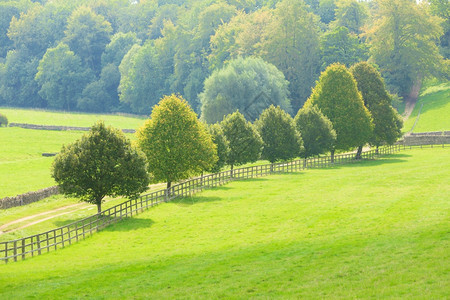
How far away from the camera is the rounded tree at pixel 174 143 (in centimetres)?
6092

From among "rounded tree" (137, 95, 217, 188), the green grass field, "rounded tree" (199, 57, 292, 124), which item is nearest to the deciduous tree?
"rounded tree" (199, 57, 292, 124)

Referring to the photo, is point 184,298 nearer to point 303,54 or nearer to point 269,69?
point 269,69

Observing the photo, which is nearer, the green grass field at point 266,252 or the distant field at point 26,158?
the green grass field at point 266,252

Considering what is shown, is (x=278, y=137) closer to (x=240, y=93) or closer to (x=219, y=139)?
(x=219, y=139)

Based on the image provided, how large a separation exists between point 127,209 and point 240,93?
66.8 meters

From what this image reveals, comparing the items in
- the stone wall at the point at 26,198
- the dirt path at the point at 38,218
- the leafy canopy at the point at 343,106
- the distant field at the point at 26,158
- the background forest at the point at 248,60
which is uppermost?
the background forest at the point at 248,60

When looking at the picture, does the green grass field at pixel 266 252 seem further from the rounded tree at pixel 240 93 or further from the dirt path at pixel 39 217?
the rounded tree at pixel 240 93

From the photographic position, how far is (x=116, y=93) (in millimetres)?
194875

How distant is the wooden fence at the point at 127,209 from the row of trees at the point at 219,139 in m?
1.57

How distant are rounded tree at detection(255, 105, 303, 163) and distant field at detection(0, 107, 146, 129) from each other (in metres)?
63.1

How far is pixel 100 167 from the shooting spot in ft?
165

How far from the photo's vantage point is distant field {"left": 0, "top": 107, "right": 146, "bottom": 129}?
473 feet

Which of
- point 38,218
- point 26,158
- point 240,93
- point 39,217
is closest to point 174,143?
point 39,217

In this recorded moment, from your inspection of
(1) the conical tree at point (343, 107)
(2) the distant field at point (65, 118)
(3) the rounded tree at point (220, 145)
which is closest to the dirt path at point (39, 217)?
(3) the rounded tree at point (220, 145)
